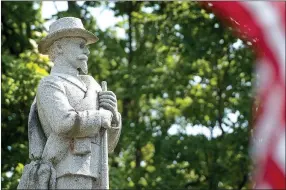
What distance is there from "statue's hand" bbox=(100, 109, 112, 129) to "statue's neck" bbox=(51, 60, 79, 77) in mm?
593

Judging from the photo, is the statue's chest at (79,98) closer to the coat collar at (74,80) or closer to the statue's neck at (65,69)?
the coat collar at (74,80)

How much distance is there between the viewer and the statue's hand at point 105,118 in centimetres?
667

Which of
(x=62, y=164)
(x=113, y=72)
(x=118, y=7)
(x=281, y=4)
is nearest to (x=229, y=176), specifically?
(x=113, y=72)

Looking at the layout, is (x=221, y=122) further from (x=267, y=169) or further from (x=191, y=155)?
(x=267, y=169)

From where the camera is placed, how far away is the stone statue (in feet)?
21.3

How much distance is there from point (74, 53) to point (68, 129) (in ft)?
3.14

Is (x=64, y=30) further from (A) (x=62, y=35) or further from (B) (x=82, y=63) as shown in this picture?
(B) (x=82, y=63)

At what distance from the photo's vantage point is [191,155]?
59.2 ft

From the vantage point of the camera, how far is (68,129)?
6547 mm

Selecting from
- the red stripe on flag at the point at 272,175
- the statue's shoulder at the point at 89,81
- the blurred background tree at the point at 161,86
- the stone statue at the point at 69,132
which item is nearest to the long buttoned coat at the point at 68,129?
the stone statue at the point at 69,132

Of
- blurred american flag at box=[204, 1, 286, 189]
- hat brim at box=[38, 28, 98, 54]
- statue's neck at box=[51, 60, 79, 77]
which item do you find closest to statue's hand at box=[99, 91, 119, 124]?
statue's neck at box=[51, 60, 79, 77]

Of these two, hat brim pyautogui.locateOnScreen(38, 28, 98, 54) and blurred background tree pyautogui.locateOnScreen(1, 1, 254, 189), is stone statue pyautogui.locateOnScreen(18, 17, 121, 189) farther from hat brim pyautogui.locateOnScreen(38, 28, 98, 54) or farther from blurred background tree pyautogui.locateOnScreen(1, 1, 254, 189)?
blurred background tree pyautogui.locateOnScreen(1, 1, 254, 189)

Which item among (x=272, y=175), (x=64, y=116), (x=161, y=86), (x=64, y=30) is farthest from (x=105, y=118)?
(x=161, y=86)

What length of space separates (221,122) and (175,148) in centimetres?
165
